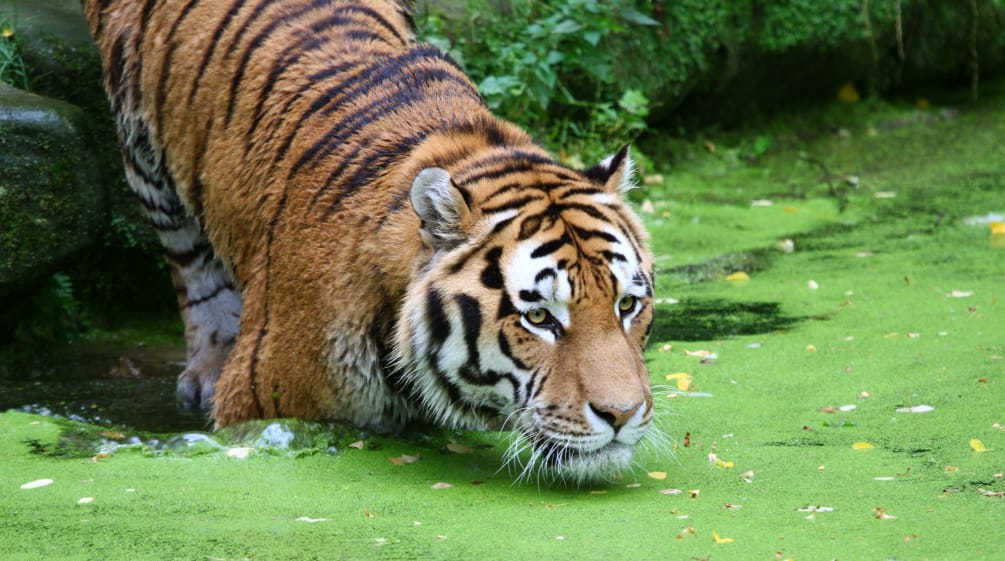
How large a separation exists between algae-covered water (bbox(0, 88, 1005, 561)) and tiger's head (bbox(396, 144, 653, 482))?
0.74 ft

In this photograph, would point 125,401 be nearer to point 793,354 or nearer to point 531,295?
point 531,295

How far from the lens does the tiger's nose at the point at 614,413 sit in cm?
325

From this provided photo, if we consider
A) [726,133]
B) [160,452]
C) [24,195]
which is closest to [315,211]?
[160,452]

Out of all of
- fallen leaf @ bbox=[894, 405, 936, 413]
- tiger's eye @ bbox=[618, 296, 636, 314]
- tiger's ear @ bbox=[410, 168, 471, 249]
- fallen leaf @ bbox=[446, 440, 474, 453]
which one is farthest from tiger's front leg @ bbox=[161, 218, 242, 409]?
fallen leaf @ bbox=[894, 405, 936, 413]

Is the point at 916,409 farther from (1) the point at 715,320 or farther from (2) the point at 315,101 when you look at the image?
(2) the point at 315,101

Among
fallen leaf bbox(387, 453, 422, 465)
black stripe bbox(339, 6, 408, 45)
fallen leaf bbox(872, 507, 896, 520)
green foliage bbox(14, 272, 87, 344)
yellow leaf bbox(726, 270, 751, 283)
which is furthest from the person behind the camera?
yellow leaf bbox(726, 270, 751, 283)

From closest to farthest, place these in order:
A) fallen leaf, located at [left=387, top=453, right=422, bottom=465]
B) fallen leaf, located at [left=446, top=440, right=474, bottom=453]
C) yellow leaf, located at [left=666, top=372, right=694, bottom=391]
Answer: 1. fallen leaf, located at [left=387, top=453, right=422, bottom=465]
2. fallen leaf, located at [left=446, top=440, right=474, bottom=453]
3. yellow leaf, located at [left=666, top=372, right=694, bottom=391]

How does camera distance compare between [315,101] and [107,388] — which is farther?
[107,388]

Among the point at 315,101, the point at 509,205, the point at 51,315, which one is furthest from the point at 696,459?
the point at 51,315

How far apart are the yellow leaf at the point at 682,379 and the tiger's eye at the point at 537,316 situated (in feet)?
4.56

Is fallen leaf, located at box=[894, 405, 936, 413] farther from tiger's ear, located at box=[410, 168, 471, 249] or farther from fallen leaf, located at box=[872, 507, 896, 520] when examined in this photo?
tiger's ear, located at box=[410, 168, 471, 249]

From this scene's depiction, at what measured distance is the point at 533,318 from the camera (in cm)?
340

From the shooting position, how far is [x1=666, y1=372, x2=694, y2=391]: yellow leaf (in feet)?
15.3

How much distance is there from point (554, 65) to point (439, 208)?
4206 mm
